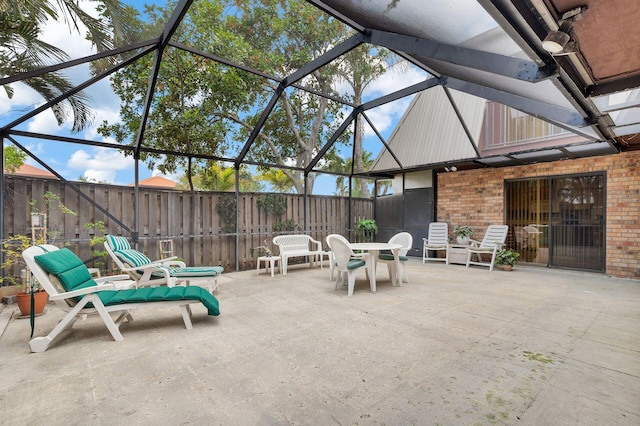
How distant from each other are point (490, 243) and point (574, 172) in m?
2.43

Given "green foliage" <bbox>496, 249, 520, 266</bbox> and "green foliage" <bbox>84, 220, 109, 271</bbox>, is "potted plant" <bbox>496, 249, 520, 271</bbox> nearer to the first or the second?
"green foliage" <bbox>496, 249, 520, 266</bbox>

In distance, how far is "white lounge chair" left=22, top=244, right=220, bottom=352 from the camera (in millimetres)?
2877

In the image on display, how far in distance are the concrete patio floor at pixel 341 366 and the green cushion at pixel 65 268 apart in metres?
0.57

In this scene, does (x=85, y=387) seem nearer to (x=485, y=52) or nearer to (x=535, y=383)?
(x=535, y=383)

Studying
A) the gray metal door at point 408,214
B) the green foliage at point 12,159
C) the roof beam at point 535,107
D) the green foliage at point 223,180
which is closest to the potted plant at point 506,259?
the gray metal door at point 408,214

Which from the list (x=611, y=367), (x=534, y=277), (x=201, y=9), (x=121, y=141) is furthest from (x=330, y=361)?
(x=201, y=9)

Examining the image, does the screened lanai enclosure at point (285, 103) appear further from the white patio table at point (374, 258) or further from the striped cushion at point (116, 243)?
the white patio table at point (374, 258)

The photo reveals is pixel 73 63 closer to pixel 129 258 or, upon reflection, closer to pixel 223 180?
pixel 129 258

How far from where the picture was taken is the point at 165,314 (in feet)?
13.1

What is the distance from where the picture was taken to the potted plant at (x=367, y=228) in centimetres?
979

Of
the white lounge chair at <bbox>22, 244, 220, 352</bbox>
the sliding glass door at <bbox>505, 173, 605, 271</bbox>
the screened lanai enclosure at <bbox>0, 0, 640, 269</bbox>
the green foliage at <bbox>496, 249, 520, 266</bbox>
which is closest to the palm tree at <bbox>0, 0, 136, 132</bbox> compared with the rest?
the screened lanai enclosure at <bbox>0, 0, 640, 269</bbox>

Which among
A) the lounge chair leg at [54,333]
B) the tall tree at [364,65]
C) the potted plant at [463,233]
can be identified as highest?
the tall tree at [364,65]

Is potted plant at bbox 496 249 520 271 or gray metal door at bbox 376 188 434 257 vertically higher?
gray metal door at bbox 376 188 434 257

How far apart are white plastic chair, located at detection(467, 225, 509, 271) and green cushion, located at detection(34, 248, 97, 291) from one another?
7790 millimetres
